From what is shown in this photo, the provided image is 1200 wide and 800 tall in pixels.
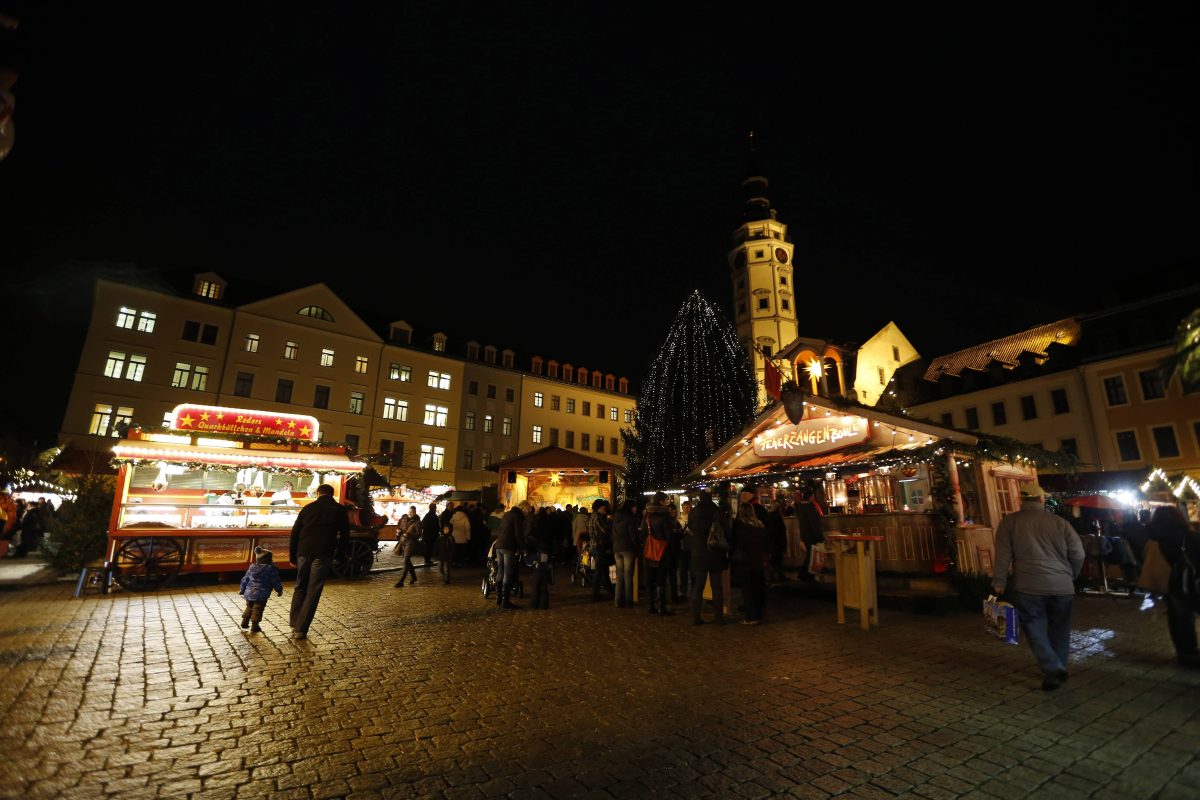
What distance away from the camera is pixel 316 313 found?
3528cm

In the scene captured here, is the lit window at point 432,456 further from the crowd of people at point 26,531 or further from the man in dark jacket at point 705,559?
the man in dark jacket at point 705,559

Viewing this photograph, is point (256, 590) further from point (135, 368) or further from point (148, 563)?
point (135, 368)

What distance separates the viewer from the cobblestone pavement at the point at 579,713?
3.10m

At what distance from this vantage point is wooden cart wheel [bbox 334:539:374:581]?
12.9 m

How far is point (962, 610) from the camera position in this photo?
9.09 meters

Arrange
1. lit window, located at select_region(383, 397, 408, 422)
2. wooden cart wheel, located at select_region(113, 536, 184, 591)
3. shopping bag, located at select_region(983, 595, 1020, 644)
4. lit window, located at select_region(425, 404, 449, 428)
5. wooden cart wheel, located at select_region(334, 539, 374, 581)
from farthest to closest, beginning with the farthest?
lit window, located at select_region(425, 404, 449, 428) < lit window, located at select_region(383, 397, 408, 422) < wooden cart wheel, located at select_region(334, 539, 374, 581) < wooden cart wheel, located at select_region(113, 536, 184, 591) < shopping bag, located at select_region(983, 595, 1020, 644)

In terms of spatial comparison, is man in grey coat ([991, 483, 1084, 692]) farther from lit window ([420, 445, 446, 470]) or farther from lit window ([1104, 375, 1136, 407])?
lit window ([420, 445, 446, 470])

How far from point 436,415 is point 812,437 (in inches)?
1237

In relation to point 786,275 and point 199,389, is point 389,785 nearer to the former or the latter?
point 199,389

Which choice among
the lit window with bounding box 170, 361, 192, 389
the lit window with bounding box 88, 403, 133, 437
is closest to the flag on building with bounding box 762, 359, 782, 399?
the lit window with bounding box 88, 403, 133, 437

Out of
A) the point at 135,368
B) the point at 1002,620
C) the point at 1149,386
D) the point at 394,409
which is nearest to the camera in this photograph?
the point at 1002,620

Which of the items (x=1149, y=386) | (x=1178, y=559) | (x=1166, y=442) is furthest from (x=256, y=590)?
(x=1149, y=386)

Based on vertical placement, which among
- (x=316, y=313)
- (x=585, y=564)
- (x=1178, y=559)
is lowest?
(x=585, y=564)

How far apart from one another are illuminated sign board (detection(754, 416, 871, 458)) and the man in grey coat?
20.8 ft
